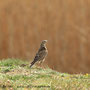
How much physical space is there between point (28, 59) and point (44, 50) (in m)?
1.20

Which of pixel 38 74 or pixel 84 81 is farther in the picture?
pixel 38 74

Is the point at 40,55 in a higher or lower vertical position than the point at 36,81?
higher

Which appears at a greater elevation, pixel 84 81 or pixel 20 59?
pixel 20 59

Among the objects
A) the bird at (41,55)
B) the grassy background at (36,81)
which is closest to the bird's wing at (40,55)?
the bird at (41,55)

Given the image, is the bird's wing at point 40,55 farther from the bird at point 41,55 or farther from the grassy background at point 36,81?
the grassy background at point 36,81

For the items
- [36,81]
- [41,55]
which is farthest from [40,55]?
[36,81]

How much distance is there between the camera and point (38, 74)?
→ 925 centimetres

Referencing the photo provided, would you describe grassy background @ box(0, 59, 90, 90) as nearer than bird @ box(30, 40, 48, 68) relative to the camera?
Yes

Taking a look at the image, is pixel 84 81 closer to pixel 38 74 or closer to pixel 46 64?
pixel 38 74

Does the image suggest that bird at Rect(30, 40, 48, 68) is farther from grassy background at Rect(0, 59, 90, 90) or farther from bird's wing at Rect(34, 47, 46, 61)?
grassy background at Rect(0, 59, 90, 90)

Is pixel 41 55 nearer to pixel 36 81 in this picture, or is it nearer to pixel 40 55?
pixel 40 55

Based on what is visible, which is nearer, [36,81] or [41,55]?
[36,81]

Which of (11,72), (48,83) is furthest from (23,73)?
(48,83)

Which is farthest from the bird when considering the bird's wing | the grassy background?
the grassy background
